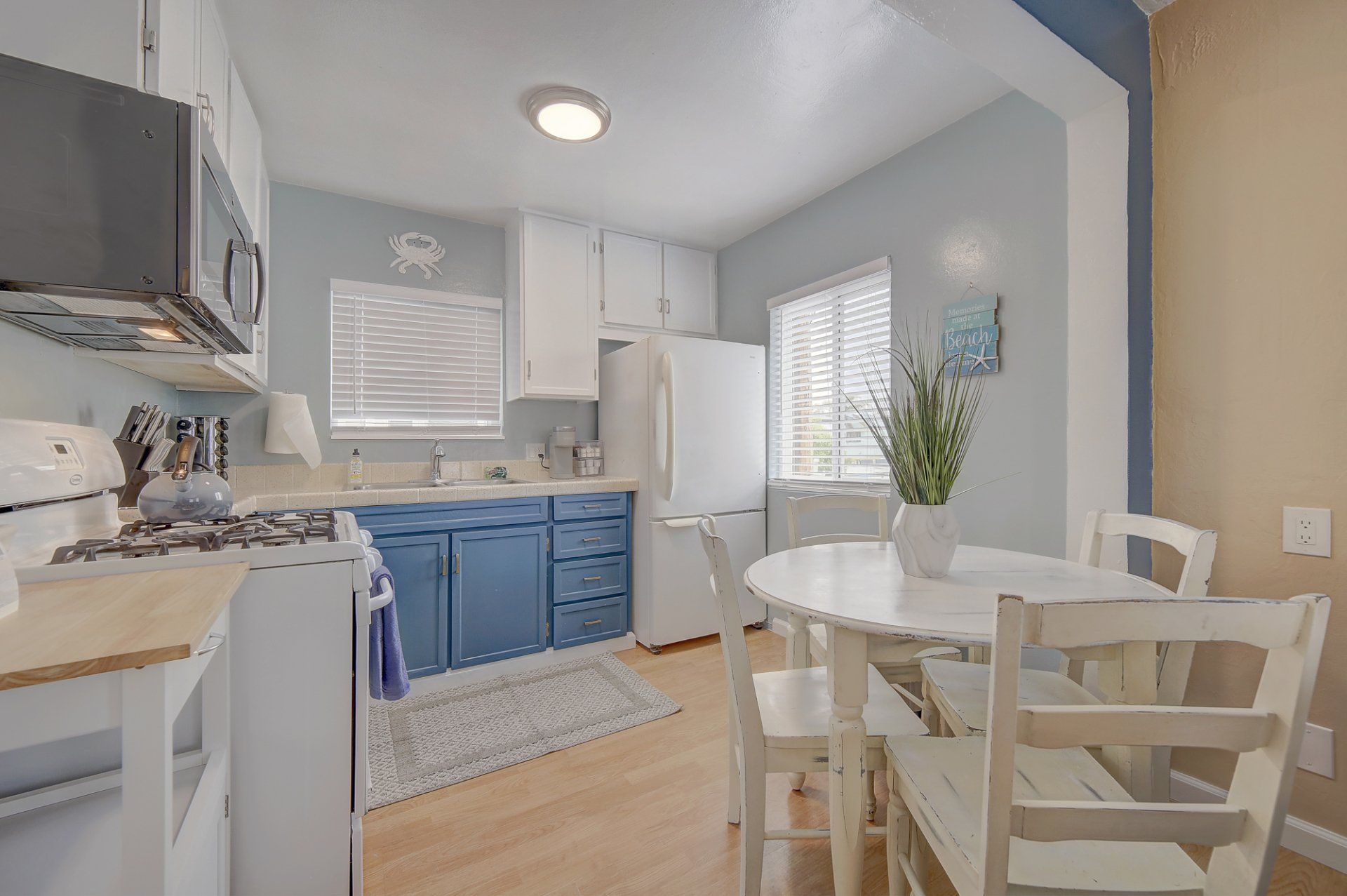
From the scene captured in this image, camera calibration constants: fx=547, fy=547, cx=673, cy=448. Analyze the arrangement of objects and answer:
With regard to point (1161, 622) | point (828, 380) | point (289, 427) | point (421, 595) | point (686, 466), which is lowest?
point (421, 595)

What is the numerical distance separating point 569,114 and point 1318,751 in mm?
3135

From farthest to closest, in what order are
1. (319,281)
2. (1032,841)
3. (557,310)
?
(557,310) → (319,281) → (1032,841)

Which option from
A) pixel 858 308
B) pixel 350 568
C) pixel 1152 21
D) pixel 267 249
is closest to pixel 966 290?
pixel 858 308

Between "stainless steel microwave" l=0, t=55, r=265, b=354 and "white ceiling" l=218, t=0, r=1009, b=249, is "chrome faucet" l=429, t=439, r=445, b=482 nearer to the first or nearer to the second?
"white ceiling" l=218, t=0, r=1009, b=249

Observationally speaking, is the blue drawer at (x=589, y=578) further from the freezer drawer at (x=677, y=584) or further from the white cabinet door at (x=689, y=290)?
the white cabinet door at (x=689, y=290)

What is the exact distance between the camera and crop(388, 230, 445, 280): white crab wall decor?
123 inches

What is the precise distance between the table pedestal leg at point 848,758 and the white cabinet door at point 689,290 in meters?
2.89

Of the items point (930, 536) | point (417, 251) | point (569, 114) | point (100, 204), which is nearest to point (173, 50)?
point (100, 204)

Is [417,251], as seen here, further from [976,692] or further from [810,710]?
[976,692]

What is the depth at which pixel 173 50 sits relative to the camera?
4.25ft

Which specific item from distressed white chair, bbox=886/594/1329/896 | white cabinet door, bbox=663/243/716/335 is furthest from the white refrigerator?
distressed white chair, bbox=886/594/1329/896

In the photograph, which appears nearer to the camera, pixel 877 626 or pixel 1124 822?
pixel 1124 822

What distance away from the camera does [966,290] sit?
2.29m

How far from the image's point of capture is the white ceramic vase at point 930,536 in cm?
136
